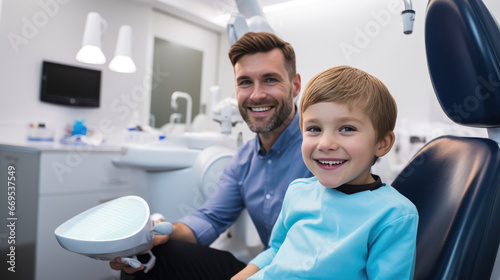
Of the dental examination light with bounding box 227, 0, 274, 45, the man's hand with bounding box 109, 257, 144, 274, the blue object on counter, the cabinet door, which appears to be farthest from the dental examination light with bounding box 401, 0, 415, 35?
the blue object on counter

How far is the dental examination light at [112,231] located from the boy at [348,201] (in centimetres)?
35

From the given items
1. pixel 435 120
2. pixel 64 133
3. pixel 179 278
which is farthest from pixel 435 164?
pixel 64 133

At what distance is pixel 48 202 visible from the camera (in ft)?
5.77

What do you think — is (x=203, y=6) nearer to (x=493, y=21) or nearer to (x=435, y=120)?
(x=435, y=120)

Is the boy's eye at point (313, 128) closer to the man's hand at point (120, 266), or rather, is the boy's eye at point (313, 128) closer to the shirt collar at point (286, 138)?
the shirt collar at point (286, 138)

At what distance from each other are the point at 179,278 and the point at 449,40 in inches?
37.6

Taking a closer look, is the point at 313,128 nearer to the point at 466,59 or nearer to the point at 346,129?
the point at 346,129

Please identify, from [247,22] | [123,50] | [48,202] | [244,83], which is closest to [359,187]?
[244,83]

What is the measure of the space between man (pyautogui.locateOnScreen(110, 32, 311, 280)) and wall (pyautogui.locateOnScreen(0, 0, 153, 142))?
175cm

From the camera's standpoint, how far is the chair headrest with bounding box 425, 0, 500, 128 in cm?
58

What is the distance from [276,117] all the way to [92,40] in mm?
1337

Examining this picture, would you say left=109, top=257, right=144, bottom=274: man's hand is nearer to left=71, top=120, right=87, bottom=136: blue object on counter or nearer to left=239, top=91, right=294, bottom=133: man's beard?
left=239, top=91, right=294, bottom=133: man's beard

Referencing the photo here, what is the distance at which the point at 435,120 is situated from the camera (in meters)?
2.14

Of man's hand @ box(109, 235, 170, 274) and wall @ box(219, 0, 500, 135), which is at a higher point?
wall @ box(219, 0, 500, 135)
